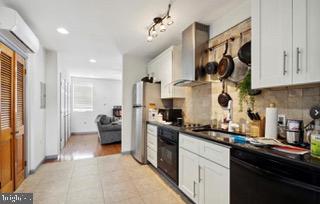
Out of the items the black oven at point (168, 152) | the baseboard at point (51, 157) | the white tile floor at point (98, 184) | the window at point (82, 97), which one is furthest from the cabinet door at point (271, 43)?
the window at point (82, 97)

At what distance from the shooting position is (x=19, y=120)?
8.96 feet

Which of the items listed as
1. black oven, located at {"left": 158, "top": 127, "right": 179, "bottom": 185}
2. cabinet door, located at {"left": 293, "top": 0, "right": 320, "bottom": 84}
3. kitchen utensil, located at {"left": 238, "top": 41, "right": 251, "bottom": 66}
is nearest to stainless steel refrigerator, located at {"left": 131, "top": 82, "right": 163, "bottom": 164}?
black oven, located at {"left": 158, "top": 127, "right": 179, "bottom": 185}

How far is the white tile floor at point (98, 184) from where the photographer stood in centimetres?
233

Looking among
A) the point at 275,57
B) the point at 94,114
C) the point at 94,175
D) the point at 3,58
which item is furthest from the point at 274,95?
the point at 94,114

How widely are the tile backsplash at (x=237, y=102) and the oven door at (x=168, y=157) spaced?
0.73 m

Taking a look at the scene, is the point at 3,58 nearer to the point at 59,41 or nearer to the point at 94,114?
the point at 59,41

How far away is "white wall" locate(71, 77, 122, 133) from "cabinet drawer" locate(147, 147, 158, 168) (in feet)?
16.9

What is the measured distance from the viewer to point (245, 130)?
2.12 m

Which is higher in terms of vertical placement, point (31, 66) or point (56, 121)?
point (31, 66)

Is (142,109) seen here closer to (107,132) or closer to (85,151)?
(85,151)

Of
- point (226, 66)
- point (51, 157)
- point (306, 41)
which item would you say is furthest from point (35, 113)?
point (306, 41)

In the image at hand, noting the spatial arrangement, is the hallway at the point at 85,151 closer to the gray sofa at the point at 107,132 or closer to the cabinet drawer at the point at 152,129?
the gray sofa at the point at 107,132

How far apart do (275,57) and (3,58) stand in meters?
3.12

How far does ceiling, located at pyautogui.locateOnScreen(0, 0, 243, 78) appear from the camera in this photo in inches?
84.4
